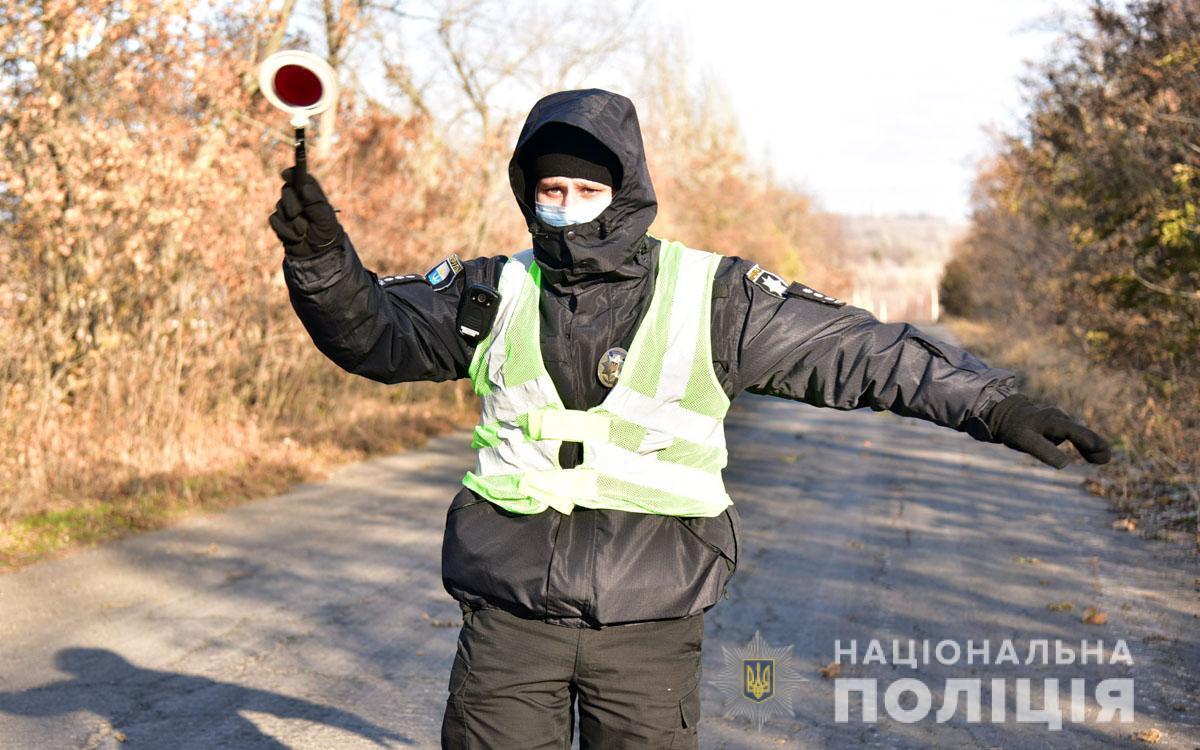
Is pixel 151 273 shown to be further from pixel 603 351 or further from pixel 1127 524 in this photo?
pixel 603 351

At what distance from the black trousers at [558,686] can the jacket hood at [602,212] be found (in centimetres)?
84

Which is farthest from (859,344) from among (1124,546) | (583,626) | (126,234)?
(126,234)

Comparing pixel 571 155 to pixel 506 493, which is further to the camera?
pixel 571 155

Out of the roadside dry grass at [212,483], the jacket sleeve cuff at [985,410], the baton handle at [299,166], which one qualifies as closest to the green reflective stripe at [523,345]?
the baton handle at [299,166]

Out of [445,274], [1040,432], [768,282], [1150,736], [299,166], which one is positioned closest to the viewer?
[299,166]

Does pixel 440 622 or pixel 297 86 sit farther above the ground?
pixel 297 86

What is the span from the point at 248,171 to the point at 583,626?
1017cm

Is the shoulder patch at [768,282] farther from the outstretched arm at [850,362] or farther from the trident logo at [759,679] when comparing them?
the trident logo at [759,679]

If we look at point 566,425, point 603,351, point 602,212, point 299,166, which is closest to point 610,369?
point 603,351

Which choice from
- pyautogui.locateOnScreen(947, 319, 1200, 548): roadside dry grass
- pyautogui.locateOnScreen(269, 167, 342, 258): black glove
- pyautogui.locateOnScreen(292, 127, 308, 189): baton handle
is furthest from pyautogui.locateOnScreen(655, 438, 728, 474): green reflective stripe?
pyautogui.locateOnScreen(947, 319, 1200, 548): roadside dry grass

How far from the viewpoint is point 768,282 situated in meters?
2.99

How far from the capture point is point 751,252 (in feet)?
140

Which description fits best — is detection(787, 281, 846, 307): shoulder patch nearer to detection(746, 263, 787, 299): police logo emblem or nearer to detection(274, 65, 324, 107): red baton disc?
detection(746, 263, 787, 299): police logo emblem

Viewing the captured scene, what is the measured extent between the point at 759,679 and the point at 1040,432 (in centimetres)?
343
